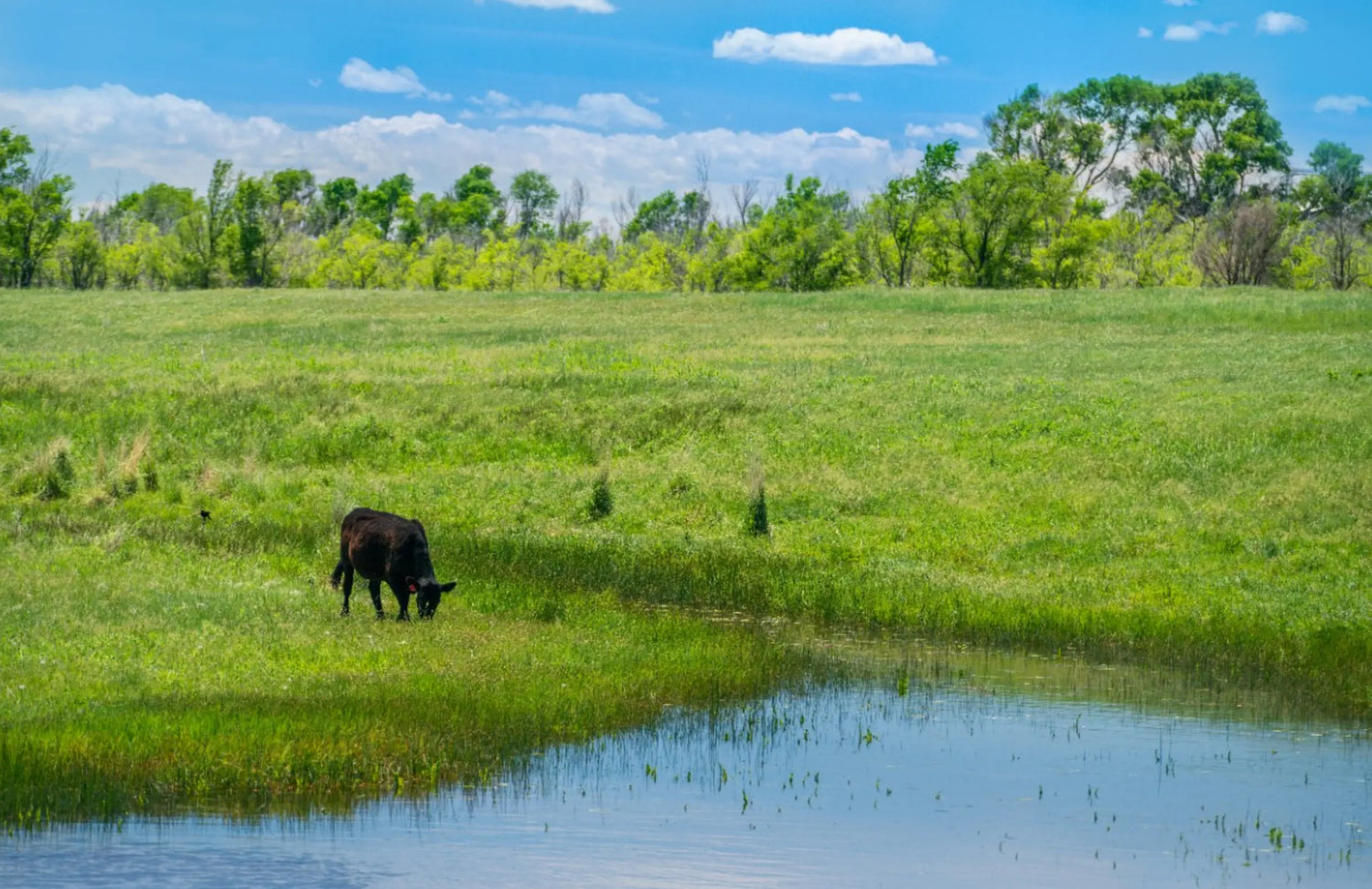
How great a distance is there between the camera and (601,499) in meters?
36.0

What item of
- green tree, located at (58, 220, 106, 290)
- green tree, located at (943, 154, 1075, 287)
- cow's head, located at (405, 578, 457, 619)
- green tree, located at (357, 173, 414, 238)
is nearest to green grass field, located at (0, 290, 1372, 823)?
cow's head, located at (405, 578, 457, 619)

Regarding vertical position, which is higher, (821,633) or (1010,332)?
(1010,332)

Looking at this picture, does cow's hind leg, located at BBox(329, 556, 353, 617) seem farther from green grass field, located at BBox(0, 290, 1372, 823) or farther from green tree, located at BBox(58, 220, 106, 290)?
green tree, located at BBox(58, 220, 106, 290)

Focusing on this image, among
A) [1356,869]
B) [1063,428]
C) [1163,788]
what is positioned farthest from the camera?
[1063,428]

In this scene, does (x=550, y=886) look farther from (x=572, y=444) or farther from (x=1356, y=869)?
(x=572, y=444)

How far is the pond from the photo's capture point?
11922 mm

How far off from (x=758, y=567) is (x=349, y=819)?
16380 mm

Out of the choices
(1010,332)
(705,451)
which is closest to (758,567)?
(705,451)

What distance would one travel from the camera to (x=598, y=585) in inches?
1085

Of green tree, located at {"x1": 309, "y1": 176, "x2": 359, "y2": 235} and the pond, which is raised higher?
green tree, located at {"x1": 309, "y1": 176, "x2": 359, "y2": 235}

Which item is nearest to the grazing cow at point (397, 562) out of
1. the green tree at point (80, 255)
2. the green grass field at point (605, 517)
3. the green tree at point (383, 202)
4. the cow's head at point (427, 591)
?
the cow's head at point (427, 591)

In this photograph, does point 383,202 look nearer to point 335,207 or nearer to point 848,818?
point 335,207

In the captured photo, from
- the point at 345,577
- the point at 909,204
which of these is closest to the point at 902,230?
the point at 909,204

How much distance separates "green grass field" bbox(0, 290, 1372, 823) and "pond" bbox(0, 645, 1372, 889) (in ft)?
3.25
